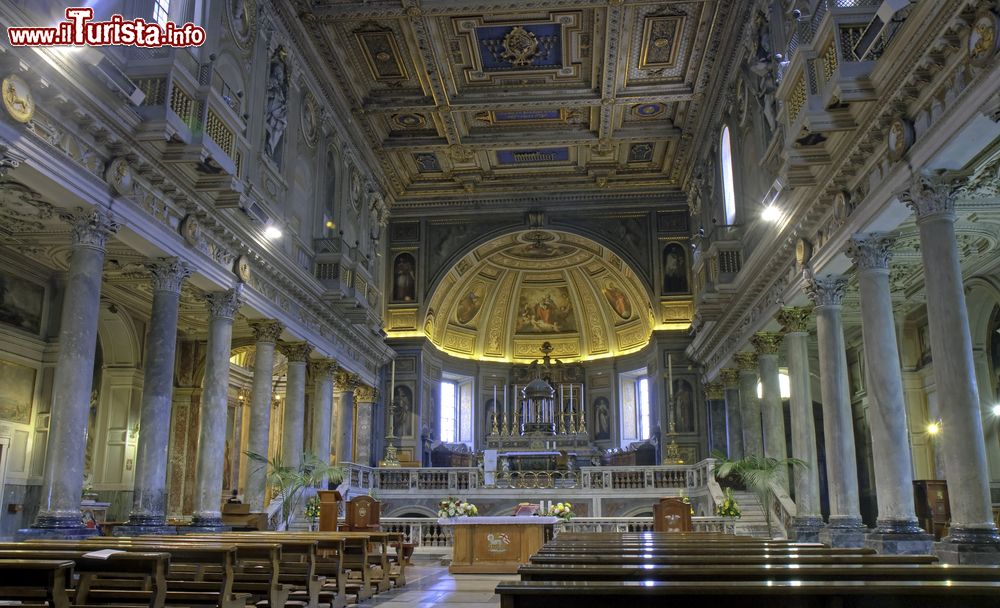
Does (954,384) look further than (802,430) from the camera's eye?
No

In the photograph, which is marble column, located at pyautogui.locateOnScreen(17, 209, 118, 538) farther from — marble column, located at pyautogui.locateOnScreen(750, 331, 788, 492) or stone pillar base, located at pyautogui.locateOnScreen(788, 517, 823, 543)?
marble column, located at pyautogui.locateOnScreen(750, 331, 788, 492)

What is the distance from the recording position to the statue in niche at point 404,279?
30.6 meters

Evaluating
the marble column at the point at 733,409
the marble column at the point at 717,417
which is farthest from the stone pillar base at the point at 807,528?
the marble column at the point at 717,417

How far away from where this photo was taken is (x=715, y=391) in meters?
27.4

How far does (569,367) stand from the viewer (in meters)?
34.3

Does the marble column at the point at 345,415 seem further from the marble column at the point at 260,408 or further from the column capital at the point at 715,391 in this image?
the column capital at the point at 715,391

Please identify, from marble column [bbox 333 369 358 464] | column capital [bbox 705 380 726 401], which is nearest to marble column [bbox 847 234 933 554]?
column capital [bbox 705 380 726 401]

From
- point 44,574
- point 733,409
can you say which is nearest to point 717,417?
point 733,409

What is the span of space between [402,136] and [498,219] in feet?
18.1

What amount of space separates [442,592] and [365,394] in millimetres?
18053

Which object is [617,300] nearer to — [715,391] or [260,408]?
[715,391]

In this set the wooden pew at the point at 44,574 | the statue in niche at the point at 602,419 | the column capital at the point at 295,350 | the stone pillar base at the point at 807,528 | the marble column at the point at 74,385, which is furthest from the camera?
the statue in niche at the point at 602,419

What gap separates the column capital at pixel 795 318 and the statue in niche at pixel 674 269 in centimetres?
1133

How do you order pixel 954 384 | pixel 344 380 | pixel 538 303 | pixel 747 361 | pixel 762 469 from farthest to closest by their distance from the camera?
pixel 538 303
pixel 344 380
pixel 747 361
pixel 762 469
pixel 954 384
